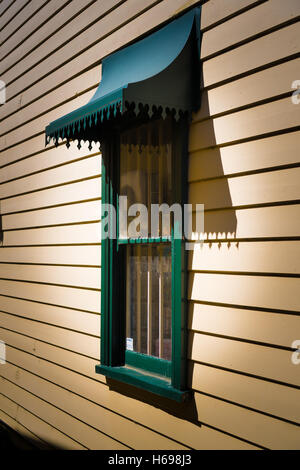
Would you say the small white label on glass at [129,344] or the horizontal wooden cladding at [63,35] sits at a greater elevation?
the horizontal wooden cladding at [63,35]

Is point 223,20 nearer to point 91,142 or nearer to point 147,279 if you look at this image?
point 91,142

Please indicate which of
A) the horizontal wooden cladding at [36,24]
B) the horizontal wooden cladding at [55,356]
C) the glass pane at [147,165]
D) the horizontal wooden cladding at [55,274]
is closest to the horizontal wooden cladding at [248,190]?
the glass pane at [147,165]

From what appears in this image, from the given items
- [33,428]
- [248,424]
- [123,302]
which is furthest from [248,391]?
[33,428]

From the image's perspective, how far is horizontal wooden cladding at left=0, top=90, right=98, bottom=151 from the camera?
4.30 meters

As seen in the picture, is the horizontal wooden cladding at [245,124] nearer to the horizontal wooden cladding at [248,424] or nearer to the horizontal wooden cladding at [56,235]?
the horizontal wooden cladding at [56,235]

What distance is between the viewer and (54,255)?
4695 millimetres

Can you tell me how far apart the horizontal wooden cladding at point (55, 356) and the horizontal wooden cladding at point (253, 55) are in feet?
7.91

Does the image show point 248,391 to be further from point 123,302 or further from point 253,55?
point 253,55

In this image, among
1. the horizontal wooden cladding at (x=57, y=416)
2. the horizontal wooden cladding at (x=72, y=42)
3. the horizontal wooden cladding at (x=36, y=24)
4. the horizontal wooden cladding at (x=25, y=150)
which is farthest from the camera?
the horizontal wooden cladding at (x=25, y=150)

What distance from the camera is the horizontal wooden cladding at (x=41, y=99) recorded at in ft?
13.8

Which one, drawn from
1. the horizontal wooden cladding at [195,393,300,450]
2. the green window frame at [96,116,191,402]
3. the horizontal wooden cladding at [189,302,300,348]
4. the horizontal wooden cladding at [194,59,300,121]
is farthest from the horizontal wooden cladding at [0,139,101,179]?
the horizontal wooden cladding at [195,393,300,450]

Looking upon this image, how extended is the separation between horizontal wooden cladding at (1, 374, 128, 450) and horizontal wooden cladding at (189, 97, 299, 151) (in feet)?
7.59

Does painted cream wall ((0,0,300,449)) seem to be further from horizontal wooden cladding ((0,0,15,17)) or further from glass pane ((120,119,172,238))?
horizontal wooden cladding ((0,0,15,17))

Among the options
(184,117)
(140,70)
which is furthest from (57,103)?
(184,117)
